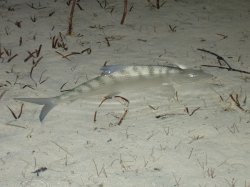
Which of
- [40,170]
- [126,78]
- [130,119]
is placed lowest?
[40,170]

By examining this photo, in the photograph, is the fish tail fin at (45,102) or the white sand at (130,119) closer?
the white sand at (130,119)

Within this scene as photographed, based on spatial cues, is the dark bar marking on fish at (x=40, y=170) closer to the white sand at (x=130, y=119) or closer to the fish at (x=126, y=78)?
the white sand at (x=130, y=119)

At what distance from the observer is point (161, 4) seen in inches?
367

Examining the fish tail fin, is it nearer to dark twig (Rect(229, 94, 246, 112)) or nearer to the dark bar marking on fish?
the dark bar marking on fish

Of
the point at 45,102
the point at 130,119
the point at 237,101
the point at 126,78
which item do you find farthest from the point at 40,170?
the point at 237,101

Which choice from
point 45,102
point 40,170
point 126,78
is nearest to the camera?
point 40,170

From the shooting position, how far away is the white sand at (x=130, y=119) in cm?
411

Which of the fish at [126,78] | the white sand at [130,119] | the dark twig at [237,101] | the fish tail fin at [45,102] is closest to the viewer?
the white sand at [130,119]

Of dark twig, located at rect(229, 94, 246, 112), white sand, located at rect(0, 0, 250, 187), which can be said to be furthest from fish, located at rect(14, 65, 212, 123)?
dark twig, located at rect(229, 94, 246, 112)

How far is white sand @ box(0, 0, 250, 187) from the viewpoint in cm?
411

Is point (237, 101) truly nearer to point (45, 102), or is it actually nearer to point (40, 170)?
point (45, 102)

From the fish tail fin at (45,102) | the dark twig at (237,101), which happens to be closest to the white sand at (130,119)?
the dark twig at (237,101)

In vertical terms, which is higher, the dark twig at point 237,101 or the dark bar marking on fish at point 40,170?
the dark twig at point 237,101

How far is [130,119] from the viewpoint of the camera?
16.5 ft
